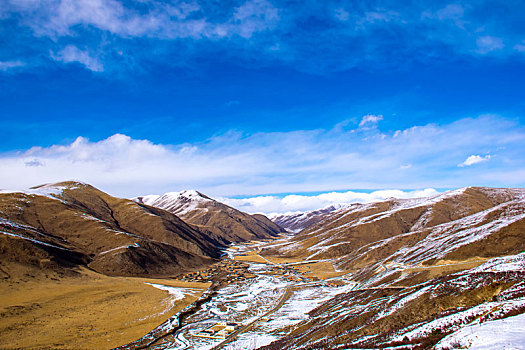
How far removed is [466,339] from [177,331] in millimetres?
52901

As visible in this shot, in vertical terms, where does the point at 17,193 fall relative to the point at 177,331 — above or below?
above

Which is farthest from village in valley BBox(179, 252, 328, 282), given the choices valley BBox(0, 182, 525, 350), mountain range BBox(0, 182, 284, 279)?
mountain range BBox(0, 182, 284, 279)

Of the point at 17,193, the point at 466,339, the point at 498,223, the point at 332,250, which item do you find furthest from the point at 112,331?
the point at 17,193

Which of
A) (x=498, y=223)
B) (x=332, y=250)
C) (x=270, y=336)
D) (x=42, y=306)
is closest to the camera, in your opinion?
(x=270, y=336)

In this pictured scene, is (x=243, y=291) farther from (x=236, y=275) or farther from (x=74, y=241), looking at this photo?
(x=74, y=241)

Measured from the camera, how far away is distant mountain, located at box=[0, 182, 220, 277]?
96.0m

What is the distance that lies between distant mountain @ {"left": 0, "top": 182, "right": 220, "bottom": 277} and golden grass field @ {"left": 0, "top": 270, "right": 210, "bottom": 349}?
15047 millimetres

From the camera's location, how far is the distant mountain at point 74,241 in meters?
96.0

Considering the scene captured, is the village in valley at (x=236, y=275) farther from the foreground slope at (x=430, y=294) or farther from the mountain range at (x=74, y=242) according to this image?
the foreground slope at (x=430, y=294)

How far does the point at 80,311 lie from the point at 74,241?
276 ft

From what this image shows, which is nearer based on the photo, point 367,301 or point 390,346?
point 390,346

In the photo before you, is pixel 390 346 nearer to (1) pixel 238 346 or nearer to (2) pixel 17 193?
(1) pixel 238 346

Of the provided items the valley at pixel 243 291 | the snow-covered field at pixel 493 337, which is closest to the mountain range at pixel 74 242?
the valley at pixel 243 291

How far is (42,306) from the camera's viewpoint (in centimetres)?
6562
